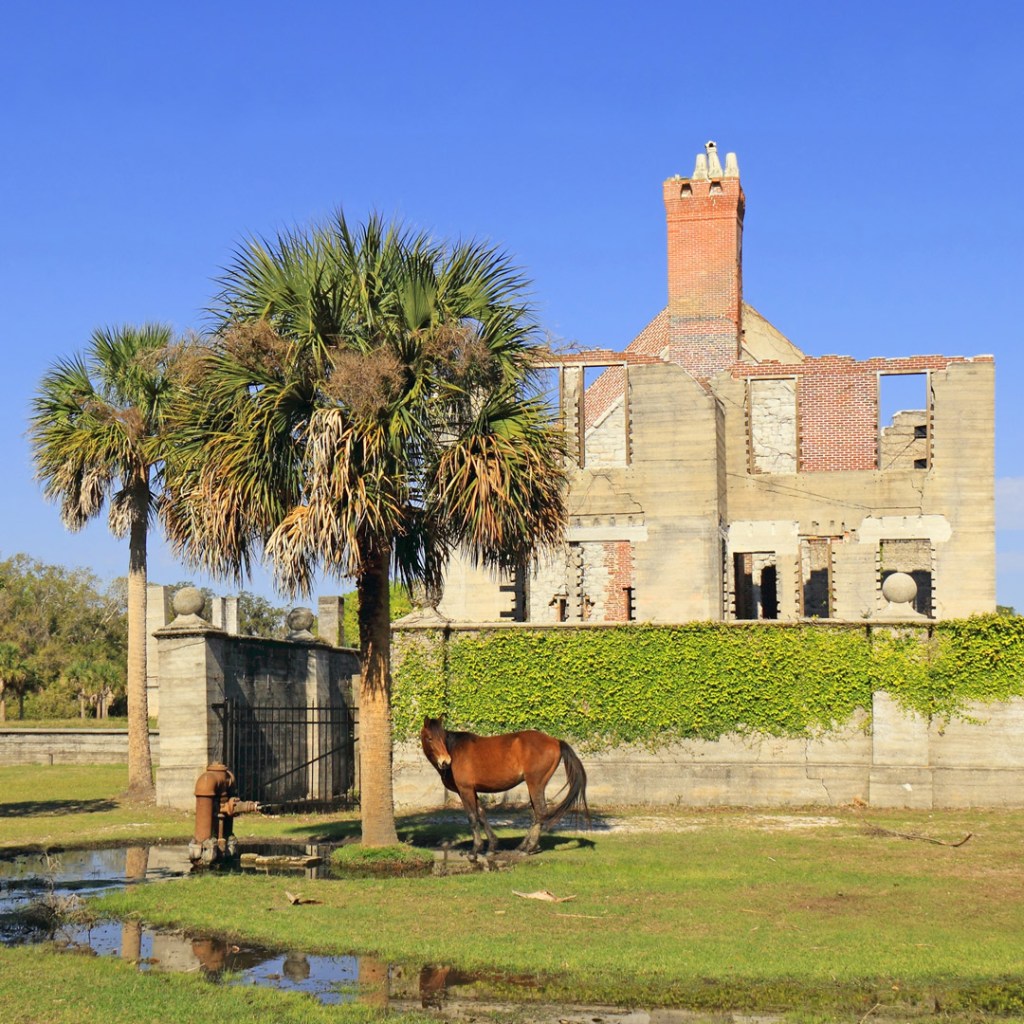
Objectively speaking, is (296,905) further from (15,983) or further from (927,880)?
(927,880)

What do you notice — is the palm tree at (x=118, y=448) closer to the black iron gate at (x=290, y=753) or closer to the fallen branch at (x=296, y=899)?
the black iron gate at (x=290, y=753)

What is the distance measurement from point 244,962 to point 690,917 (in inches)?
149

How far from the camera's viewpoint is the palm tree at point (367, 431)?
14.8 metres

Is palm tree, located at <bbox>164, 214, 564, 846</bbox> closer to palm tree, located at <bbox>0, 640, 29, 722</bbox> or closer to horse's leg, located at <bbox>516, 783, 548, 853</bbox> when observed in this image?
horse's leg, located at <bbox>516, 783, 548, 853</bbox>

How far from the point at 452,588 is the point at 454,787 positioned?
18.9 m

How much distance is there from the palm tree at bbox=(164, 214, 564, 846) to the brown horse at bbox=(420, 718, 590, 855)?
65 cm

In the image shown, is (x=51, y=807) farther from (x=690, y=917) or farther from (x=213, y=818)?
(x=690, y=917)

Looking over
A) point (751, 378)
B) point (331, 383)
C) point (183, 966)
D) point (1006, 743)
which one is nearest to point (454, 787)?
point (331, 383)

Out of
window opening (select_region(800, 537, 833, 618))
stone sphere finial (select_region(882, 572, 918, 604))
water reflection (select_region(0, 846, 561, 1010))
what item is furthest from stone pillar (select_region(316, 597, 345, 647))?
water reflection (select_region(0, 846, 561, 1010))

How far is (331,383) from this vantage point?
1495 centimetres

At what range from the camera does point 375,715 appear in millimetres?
15820

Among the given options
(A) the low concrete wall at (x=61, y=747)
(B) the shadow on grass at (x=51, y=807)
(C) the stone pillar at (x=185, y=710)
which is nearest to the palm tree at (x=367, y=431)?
(C) the stone pillar at (x=185, y=710)

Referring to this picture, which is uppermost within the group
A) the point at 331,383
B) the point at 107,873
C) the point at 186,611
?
the point at 331,383

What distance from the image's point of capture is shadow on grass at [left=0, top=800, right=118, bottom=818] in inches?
866
